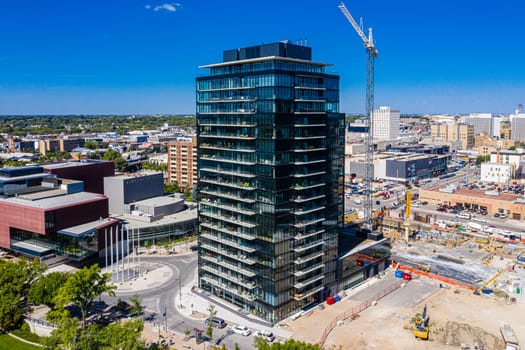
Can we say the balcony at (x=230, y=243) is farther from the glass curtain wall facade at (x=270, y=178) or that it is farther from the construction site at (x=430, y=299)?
the construction site at (x=430, y=299)

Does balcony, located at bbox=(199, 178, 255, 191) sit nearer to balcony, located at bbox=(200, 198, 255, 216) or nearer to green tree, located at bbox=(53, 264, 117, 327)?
balcony, located at bbox=(200, 198, 255, 216)

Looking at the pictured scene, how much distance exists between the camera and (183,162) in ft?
628

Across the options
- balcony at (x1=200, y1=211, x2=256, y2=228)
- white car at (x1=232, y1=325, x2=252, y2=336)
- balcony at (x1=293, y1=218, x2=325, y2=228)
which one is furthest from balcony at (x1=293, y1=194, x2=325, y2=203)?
white car at (x1=232, y1=325, x2=252, y2=336)

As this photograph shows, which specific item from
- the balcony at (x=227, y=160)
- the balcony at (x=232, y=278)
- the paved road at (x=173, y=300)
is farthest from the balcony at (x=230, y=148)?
the paved road at (x=173, y=300)

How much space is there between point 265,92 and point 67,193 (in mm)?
69800

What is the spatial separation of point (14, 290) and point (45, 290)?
5904 millimetres

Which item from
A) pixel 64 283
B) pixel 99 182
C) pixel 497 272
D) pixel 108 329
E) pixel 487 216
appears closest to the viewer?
pixel 108 329

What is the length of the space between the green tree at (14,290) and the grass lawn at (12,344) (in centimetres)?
275

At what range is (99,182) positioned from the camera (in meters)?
139

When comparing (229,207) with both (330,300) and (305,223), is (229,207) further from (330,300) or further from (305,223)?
(330,300)

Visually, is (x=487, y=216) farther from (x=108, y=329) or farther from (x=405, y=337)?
(x=108, y=329)

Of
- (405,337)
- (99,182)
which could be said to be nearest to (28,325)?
(405,337)

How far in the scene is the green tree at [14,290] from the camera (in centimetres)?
7056

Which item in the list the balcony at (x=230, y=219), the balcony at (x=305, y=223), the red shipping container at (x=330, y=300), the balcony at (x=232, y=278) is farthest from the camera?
the red shipping container at (x=330, y=300)
